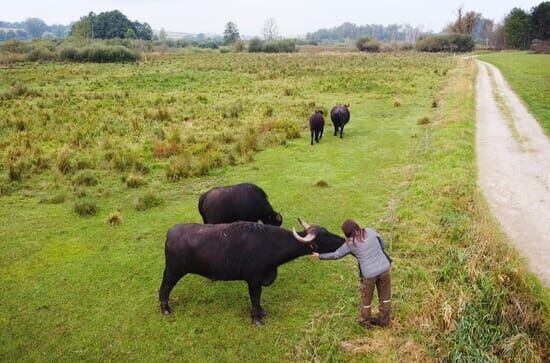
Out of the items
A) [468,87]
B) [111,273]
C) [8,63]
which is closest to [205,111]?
[111,273]

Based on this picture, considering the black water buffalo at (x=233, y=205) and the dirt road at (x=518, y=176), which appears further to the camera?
→ the dirt road at (x=518, y=176)

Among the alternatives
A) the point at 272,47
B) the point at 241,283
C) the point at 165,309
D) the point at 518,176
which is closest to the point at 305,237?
the point at 241,283

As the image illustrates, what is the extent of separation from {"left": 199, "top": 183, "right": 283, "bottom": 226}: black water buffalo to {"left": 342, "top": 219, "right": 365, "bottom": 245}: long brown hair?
3356 mm

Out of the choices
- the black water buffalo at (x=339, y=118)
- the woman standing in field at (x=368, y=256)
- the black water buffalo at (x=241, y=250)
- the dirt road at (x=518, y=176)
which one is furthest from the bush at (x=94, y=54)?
the woman standing in field at (x=368, y=256)

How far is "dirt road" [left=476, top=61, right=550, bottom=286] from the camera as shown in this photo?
34.3 ft

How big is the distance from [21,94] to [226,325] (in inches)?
1215

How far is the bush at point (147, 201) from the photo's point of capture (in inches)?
495

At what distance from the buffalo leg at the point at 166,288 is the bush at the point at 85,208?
5.35 metres

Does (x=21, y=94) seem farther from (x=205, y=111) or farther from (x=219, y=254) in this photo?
(x=219, y=254)

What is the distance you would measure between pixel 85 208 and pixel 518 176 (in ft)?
44.2

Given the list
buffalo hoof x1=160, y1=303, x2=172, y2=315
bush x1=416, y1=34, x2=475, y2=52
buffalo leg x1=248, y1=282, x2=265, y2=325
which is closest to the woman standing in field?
buffalo leg x1=248, y1=282, x2=265, y2=325

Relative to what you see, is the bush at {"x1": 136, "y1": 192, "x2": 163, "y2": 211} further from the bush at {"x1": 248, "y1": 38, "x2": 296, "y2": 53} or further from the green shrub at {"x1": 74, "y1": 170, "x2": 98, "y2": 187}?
the bush at {"x1": 248, "y1": 38, "x2": 296, "y2": 53}

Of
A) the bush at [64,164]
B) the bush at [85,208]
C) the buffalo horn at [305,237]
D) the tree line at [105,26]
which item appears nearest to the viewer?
the buffalo horn at [305,237]

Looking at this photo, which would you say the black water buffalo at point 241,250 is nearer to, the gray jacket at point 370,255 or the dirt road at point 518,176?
the gray jacket at point 370,255
